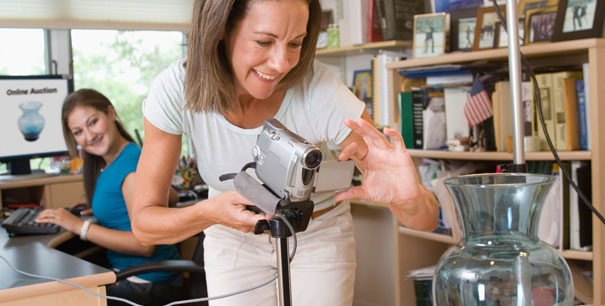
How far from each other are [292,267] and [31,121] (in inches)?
86.8

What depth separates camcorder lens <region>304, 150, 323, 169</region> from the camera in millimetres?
943

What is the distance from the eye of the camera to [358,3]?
3.01 m

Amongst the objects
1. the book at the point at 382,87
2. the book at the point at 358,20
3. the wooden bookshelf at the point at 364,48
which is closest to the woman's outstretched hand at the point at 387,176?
the book at the point at 382,87

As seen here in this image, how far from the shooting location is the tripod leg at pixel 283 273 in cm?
100

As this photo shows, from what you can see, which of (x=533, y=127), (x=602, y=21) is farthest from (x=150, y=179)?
(x=602, y=21)

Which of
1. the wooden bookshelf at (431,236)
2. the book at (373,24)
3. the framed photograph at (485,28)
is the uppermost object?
the book at (373,24)

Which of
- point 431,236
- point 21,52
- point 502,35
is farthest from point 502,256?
point 21,52

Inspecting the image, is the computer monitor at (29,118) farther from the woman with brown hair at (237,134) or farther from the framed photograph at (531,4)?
the framed photograph at (531,4)

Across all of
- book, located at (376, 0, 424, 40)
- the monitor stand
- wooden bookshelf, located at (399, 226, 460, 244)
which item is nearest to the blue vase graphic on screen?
the monitor stand

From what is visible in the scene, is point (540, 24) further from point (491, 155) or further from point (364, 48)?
point (364, 48)

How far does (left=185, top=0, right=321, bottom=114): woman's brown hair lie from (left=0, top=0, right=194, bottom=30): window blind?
2461 mm

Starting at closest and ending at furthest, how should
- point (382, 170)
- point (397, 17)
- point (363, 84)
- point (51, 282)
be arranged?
1. point (382, 170)
2. point (51, 282)
3. point (397, 17)
4. point (363, 84)

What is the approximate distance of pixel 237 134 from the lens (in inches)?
54.2

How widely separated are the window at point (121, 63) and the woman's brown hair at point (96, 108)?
1113mm
